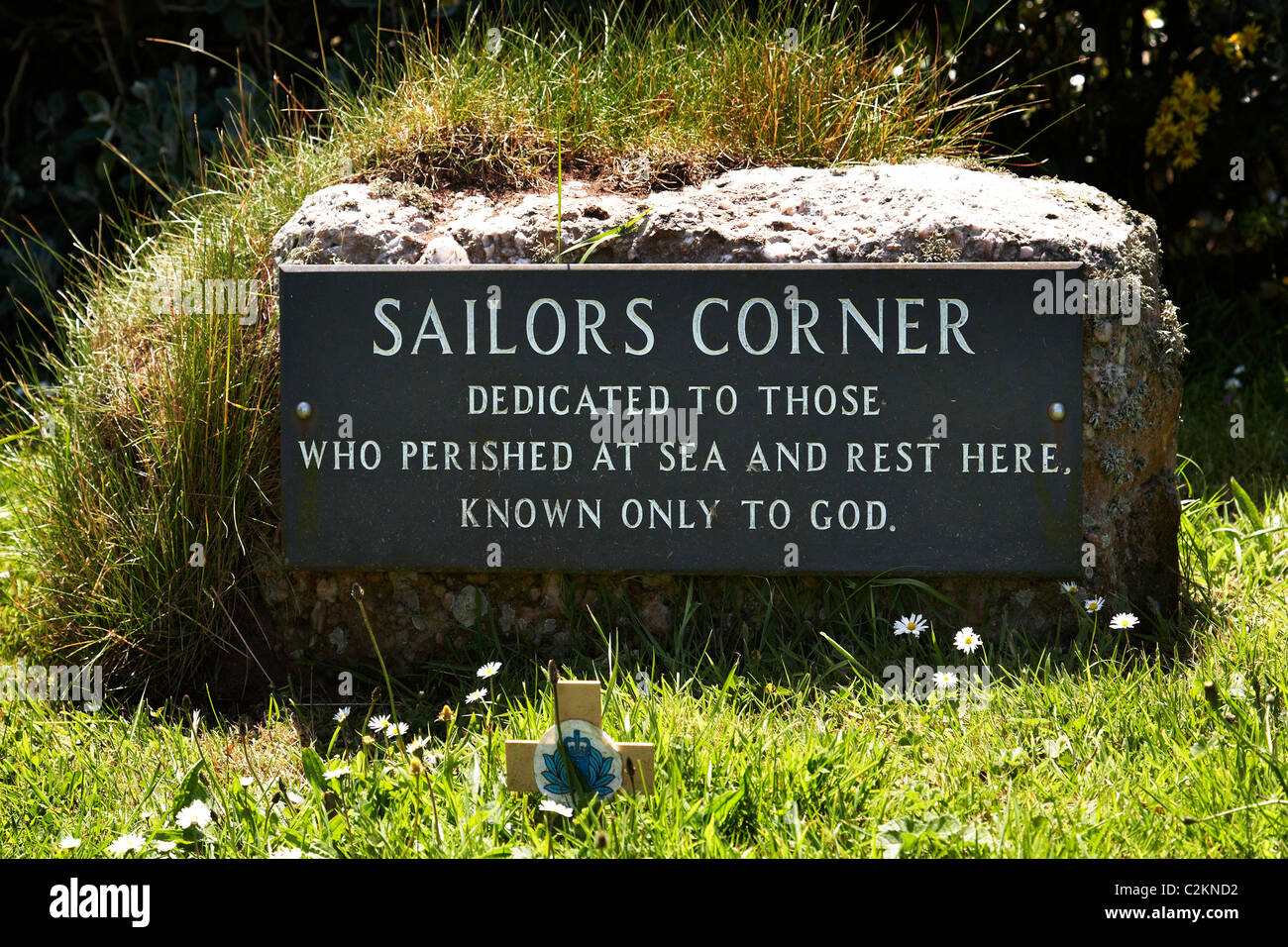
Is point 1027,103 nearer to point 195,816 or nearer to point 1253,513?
point 1253,513

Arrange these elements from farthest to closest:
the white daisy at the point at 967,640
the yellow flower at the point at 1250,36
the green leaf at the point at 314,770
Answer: the yellow flower at the point at 1250,36 → the white daisy at the point at 967,640 → the green leaf at the point at 314,770

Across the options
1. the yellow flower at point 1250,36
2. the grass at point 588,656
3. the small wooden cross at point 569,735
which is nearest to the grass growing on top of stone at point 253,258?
the grass at point 588,656

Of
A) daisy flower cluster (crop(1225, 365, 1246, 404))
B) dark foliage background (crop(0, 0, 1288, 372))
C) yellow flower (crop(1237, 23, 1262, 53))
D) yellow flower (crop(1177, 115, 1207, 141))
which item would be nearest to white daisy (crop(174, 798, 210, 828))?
dark foliage background (crop(0, 0, 1288, 372))

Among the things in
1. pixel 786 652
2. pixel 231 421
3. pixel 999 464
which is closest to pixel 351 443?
pixel 231 421

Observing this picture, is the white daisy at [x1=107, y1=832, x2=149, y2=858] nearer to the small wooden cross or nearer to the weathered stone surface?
the small wooden cross

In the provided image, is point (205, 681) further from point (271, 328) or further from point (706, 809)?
point (706, 809)

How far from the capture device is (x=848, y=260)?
2.58 m

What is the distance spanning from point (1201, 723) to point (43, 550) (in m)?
2.65

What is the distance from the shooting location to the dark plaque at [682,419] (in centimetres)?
250

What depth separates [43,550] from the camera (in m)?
2.84

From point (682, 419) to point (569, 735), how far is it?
2.84 ft

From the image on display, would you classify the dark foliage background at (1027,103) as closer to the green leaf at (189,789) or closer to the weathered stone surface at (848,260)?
the weathered stone surface at (848,260)

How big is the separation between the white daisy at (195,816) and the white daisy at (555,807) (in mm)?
597

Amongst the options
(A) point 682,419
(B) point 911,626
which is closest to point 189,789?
(A) point 682,419
